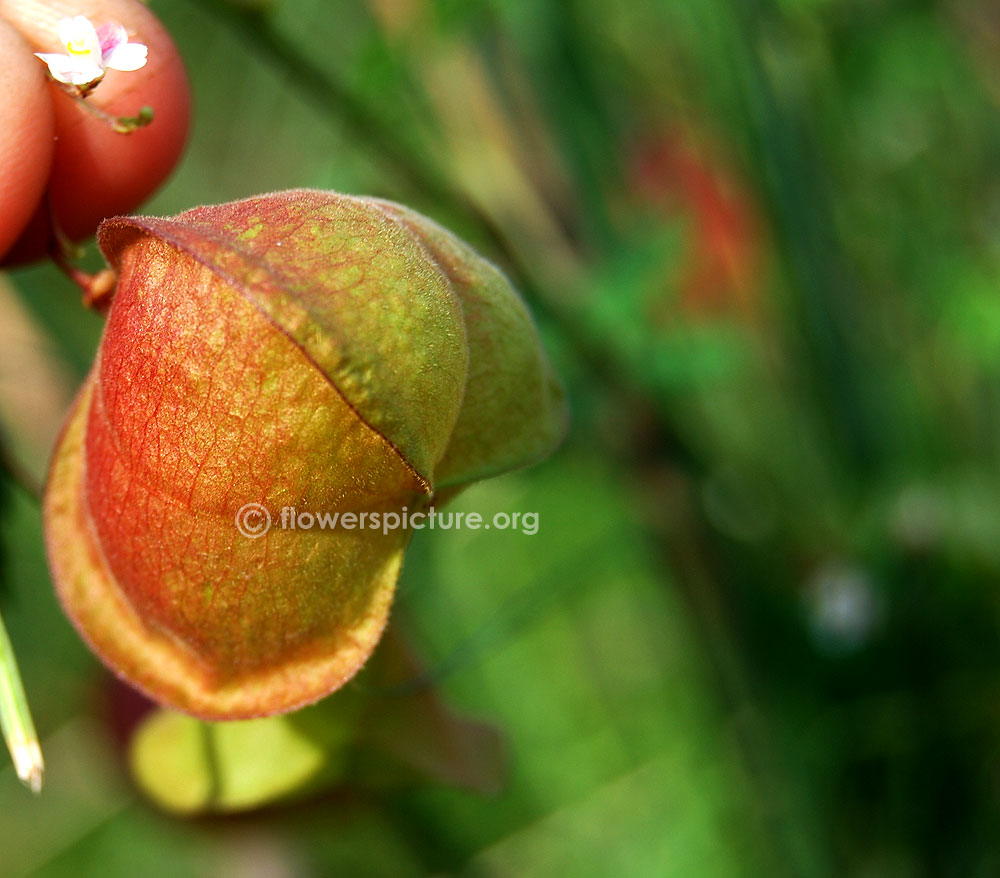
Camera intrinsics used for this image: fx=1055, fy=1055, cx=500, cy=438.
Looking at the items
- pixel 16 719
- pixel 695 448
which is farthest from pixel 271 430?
pixel 695 448

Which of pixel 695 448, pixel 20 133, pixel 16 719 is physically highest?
pixel 20 133

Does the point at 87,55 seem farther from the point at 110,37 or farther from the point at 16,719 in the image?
the point at 16,719

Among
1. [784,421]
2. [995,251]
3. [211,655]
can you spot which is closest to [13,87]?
[211,655]

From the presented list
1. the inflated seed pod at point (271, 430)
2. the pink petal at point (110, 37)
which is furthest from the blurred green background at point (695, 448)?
the pink petal at point (110, 37)

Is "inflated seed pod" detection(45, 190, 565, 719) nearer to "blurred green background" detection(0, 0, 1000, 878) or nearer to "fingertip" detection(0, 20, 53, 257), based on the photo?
"fingertip" detection(0, 20, 53, 257)

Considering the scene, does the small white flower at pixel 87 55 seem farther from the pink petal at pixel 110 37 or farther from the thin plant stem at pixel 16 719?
the thin plant stem at pixel 16 719

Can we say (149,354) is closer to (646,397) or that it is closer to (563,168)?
(646,397)
